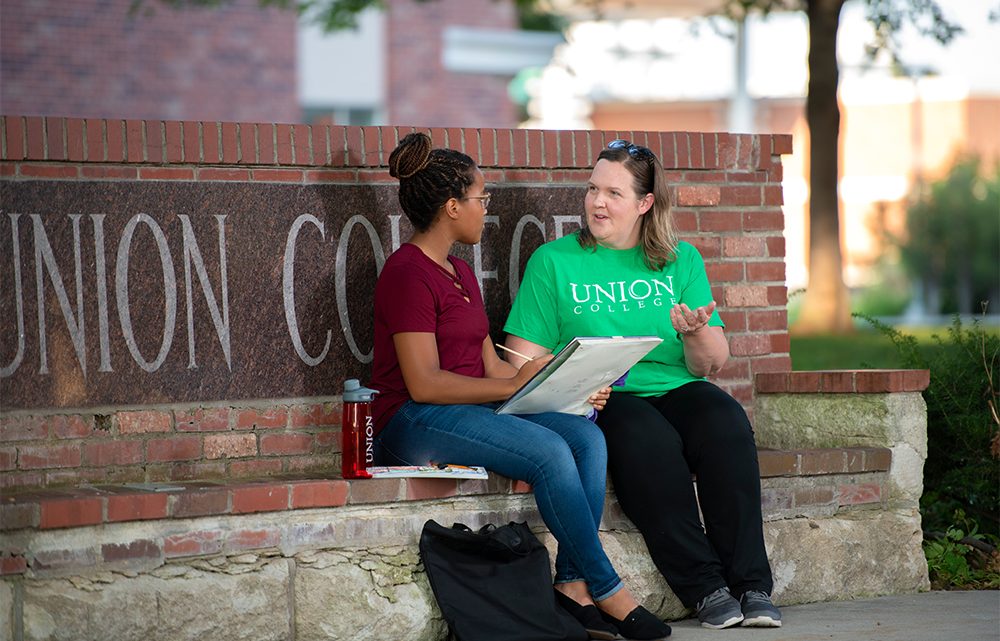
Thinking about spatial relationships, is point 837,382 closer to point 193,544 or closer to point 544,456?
point 544,456

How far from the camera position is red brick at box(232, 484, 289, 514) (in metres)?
4.11

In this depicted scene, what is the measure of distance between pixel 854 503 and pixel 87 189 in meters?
2.90

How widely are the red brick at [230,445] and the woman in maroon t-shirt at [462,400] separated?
0.47m

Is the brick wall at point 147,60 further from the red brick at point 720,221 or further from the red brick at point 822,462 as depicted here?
the red brick at point 822,462

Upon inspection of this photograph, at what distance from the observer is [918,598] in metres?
5.05

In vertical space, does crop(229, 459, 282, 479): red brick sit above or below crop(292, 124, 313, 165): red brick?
below

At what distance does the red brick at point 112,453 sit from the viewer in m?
4.43

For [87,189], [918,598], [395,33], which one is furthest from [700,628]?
[395,33]

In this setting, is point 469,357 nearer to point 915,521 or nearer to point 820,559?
point 820,559

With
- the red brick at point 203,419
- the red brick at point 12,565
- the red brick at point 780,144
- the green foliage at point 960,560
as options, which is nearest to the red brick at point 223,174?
the red brick at point 203,419

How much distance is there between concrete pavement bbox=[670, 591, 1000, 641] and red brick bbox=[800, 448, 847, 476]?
0.46 meters

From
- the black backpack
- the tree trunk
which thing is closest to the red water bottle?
the black backpack

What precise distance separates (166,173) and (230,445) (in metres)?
0.91

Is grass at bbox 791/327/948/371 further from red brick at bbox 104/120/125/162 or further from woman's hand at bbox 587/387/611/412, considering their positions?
red brick at bbox 104/120/125/162
